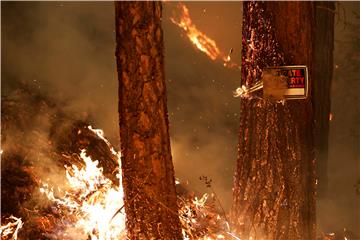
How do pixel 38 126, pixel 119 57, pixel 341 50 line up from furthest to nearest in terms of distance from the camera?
pixel 341 50
pixel 38 126
pixel 119 57

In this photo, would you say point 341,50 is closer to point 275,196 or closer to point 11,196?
point 275,196

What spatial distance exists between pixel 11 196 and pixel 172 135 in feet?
12.1

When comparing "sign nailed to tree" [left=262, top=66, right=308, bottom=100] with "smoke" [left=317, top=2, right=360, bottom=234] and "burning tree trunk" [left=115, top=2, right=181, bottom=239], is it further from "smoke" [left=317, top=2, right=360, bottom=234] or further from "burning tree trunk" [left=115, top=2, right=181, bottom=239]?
"smoke" [left=317, top=2, right=360, bottom=234]

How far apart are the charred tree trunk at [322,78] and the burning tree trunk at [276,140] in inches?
89.4

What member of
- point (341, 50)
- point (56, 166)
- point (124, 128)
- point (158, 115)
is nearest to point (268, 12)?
point (158, 115)

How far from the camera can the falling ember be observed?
35.0ft

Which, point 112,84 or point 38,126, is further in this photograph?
point 112,84

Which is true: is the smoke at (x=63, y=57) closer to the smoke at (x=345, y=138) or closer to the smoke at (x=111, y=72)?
the smoke at (x=111, y=72)

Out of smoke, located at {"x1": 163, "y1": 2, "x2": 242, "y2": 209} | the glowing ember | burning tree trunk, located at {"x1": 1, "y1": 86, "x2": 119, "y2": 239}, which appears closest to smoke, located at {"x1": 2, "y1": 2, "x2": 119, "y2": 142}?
burning tree trunk, located at {"x1": 1, "y1": 86, "x2": 119, "y2": 239}

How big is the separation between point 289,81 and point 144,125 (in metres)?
1.49

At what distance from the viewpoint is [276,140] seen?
441 centimetres

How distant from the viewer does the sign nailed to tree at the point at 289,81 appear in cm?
418

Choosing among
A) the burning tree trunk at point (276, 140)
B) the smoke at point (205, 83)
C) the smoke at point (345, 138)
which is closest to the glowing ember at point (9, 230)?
the burning tree trunk at point (276, 140)

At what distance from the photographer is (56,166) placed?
20.7 feet
